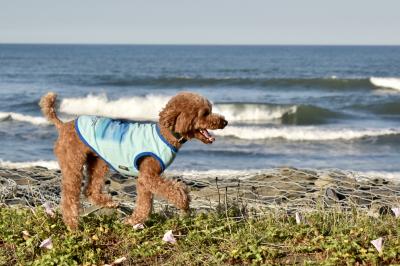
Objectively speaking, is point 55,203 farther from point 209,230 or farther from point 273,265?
point 273,265

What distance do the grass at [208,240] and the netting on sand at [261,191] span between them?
0.43 m

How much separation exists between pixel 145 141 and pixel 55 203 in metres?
1.61

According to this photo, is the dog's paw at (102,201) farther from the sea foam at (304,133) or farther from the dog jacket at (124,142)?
the sea foam at (304,133)

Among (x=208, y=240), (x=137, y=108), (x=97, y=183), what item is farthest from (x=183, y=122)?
(x=137, y=108)

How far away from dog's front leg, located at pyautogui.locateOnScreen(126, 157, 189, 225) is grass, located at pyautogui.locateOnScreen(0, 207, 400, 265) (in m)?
0.12

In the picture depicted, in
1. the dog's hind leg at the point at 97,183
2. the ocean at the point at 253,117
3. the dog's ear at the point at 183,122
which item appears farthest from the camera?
the ocean at the point at 253,117

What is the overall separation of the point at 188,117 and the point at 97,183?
1169mm

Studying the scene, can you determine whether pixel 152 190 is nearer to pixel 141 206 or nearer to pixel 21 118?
pixel 141 206

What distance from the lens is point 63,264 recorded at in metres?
3.77

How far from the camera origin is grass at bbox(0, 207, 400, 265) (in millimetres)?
3797

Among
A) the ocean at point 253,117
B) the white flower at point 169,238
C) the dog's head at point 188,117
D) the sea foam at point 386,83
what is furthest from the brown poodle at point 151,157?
the sea foam at point 386,83

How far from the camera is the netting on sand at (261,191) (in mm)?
5711

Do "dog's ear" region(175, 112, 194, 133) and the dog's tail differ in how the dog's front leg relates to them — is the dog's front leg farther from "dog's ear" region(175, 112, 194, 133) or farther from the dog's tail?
the dog's tail

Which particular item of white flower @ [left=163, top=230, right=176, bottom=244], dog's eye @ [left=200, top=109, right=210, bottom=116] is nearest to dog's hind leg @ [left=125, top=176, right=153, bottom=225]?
white flower @ [left=163, top=230, right=176, bottom=244]
